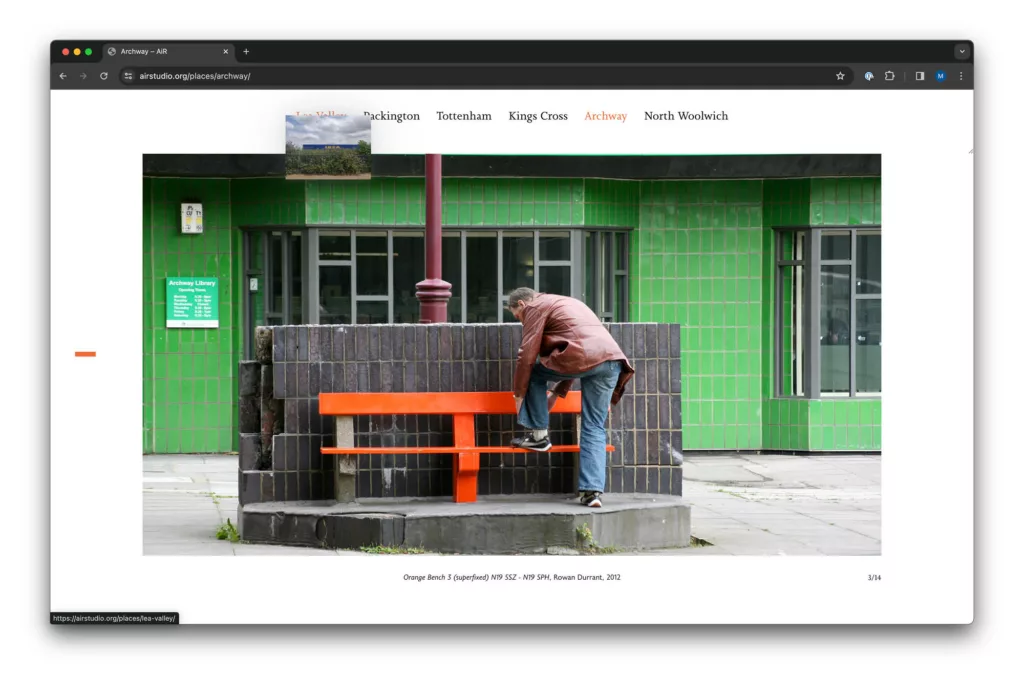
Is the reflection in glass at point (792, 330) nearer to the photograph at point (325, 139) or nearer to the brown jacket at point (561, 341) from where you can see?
the brown jacket at point (561, 341)

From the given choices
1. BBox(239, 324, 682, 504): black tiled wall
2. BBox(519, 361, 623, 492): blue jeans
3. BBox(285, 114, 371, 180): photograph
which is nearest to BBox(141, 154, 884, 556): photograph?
BBox(239, 324, 682, 504): black tiled wall

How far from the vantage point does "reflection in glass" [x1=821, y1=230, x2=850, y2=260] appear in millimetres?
13695

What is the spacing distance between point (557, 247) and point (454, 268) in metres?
1.07

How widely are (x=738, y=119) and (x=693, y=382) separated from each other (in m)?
8.62

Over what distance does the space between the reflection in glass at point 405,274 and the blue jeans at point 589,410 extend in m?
5.32

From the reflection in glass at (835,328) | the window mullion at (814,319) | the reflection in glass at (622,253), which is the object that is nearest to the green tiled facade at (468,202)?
the reflection in glass at (622,253)

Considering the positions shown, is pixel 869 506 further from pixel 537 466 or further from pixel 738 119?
pixel 738 119

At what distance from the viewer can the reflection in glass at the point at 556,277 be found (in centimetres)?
1339

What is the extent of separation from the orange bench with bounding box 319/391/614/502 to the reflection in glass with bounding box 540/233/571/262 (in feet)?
18.1

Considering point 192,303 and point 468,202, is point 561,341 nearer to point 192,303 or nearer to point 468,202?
point 468,202

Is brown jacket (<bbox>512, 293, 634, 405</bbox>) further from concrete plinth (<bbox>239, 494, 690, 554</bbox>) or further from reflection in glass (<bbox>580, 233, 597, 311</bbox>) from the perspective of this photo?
reflection in glass (<bbox>580, 233, 597, 311</bbox>)

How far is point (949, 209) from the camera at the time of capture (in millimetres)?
5160

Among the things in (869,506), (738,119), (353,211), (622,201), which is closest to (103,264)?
(738,119)

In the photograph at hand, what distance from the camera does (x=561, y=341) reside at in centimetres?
770
